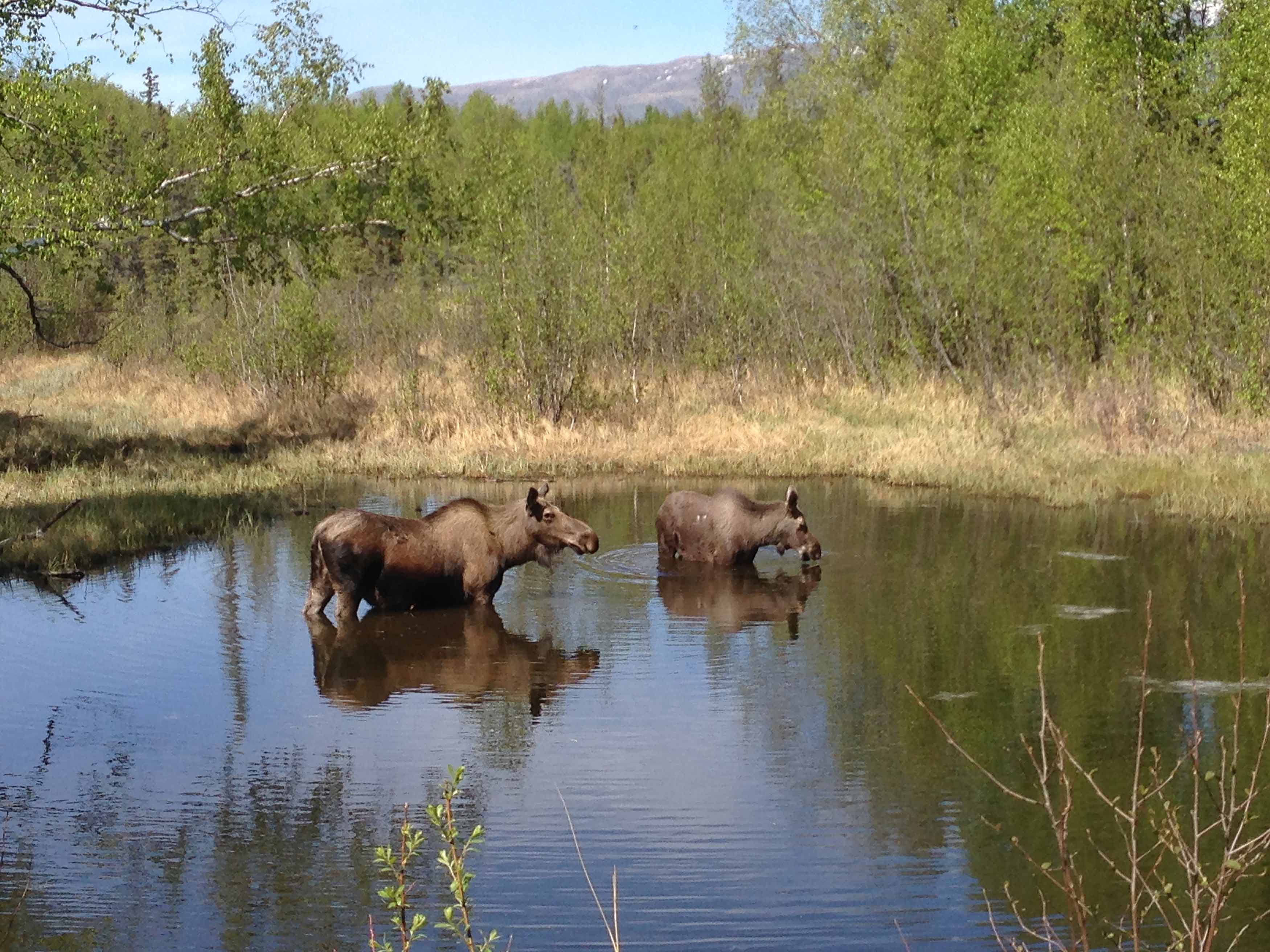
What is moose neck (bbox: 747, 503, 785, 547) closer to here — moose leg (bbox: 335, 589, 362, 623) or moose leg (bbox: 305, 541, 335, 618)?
moose leg (bbox: 335, 589, 362, 623)

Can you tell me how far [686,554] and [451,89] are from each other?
48.9 feet

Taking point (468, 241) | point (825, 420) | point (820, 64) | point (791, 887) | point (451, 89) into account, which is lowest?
point (791, 887)

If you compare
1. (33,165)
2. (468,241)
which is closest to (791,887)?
(33,165)

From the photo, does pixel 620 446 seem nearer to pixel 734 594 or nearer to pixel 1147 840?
pixel 734 594

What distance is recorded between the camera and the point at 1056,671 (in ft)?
41.7

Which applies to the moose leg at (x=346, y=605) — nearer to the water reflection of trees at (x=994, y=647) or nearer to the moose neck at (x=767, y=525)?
the water reflection of trees at (x=994, y=647)

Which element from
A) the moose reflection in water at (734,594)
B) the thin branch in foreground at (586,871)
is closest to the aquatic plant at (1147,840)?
the thin branch in foreground at (586,871)

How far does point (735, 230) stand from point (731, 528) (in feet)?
63.0

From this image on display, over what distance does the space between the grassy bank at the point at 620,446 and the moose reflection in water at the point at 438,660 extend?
5.01 metres

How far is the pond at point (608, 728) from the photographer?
812cm

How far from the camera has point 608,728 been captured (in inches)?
448

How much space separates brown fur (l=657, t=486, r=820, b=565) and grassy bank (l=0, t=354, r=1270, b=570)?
16.9 ft

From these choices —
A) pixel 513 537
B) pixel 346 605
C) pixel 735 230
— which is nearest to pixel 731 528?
pixel 513 537

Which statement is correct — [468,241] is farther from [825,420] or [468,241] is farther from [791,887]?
[791,887]
